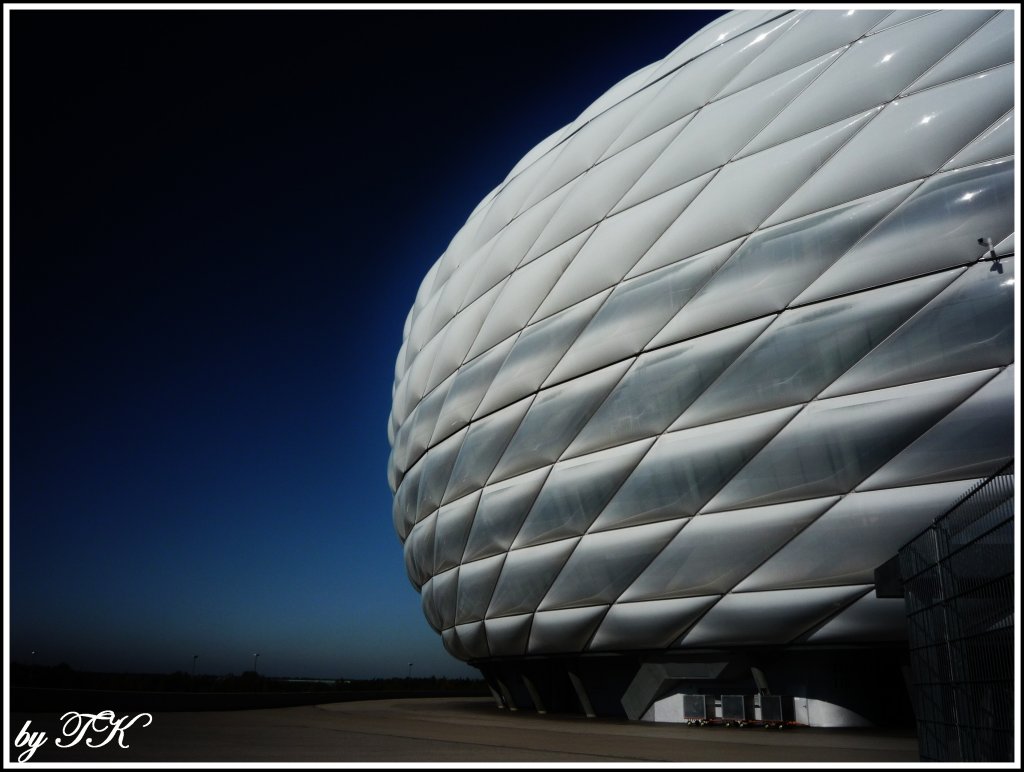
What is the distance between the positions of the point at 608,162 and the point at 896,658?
774 centimetres

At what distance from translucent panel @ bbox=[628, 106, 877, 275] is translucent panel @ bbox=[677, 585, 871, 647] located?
4.27 meters

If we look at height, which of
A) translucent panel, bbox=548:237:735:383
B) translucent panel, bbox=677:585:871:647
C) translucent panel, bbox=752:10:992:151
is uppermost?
translucent panel, bbox=752:10:992:151

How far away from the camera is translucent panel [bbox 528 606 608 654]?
33.0 feet

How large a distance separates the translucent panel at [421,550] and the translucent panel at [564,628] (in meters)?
3.18

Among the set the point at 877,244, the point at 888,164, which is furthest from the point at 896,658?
the point at 888,164

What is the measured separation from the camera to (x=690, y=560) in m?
8.92

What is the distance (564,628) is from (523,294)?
199 inches

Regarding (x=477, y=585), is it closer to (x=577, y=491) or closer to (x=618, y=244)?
(x=577, y=491)

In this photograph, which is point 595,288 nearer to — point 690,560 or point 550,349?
point 550,349

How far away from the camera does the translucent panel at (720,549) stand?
8289 mm

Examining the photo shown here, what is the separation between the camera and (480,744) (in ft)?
22.2

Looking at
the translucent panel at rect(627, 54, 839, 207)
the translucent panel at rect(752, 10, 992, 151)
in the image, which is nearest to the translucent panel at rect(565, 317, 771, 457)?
the translucent panel at rect(627, 54, 839, 207)

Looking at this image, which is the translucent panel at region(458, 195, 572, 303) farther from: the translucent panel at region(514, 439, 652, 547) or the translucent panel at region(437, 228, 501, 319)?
the translucent panel at region(514, 439, 652, 547)

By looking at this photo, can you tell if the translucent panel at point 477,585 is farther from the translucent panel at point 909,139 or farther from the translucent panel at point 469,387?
the translucent panel at point 909,139
